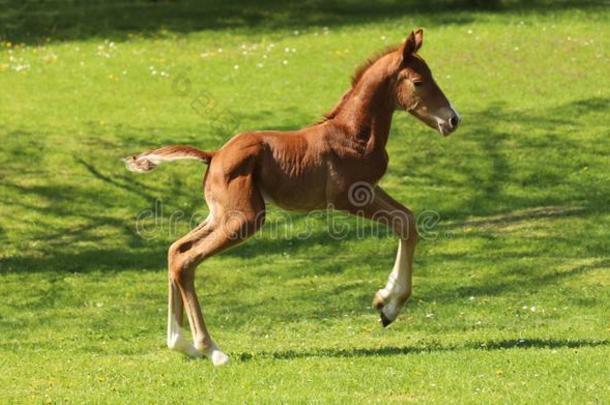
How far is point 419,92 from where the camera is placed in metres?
9.89

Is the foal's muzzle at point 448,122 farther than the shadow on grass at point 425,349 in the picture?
Yes

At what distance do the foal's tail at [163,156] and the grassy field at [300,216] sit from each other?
1.62 metres

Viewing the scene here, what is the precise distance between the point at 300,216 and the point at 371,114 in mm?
8017

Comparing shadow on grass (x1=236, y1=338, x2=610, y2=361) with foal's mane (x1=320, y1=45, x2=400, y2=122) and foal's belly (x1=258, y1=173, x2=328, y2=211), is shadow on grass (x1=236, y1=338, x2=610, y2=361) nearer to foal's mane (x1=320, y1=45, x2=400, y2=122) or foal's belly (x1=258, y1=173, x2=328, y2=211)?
foal's belly (x1=258, y1=173, x2=328, y2=211)

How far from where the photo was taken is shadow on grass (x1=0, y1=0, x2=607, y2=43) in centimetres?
2936

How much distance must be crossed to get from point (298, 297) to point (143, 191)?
5860 millimetres

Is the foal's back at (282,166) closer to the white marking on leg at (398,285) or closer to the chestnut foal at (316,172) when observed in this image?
the chestnut foal at (316,172)

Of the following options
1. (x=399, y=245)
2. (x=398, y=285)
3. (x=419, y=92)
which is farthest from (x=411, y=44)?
(x=398, y=285)

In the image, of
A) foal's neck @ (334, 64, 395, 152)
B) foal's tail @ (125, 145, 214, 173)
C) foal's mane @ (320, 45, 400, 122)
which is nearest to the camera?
foal's tail @ (125, 145, 214, 173)

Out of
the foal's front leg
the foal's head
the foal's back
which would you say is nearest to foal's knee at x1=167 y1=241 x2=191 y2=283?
the foal's back

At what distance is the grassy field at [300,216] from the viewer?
30.4 ft

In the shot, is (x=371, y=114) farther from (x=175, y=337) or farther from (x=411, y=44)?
(x=175, y=337)
